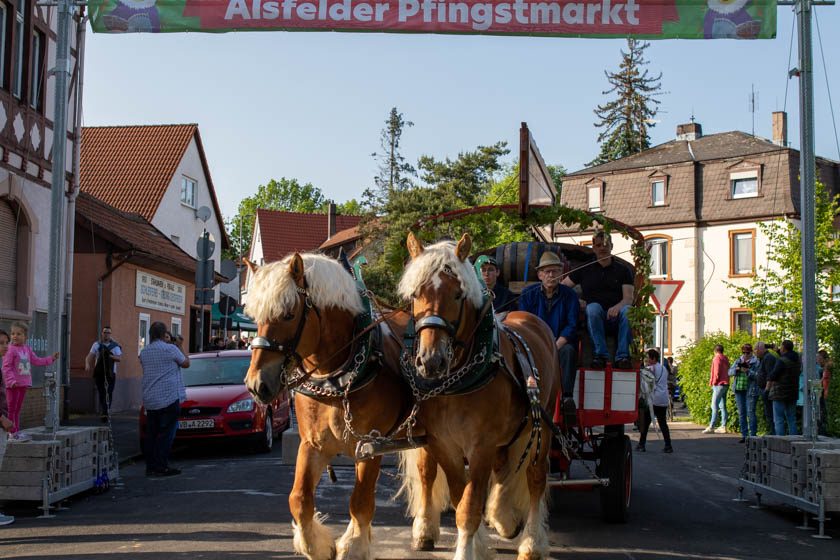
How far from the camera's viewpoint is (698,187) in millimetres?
44219

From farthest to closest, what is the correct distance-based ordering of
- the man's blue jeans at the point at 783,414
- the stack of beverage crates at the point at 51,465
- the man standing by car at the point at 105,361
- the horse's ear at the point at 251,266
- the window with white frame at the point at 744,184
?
the window with white frame at the point at 744,184 → the man standing by car at the point at 105,361 → the man's blue jeans at the point at 783,414 → the stack of beverage crates at the point at 51,465 → the horse's ear at the point at 251,266

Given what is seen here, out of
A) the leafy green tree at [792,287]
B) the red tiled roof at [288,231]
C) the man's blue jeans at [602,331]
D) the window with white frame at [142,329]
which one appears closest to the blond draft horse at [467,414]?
the man's blue jeans at [602,331]

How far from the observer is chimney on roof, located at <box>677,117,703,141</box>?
160ft

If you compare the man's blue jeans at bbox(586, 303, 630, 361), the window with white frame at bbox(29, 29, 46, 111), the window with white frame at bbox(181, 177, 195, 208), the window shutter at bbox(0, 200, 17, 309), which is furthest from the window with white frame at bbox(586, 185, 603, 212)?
the man's blue jeans at bbox(586, 303, 630, 361)

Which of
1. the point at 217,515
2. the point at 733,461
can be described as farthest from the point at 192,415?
the point at 733,461

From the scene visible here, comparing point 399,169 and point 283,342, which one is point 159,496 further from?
point 399,169

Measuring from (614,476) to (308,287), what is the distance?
143 inches

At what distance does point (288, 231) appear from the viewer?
72.8 meters

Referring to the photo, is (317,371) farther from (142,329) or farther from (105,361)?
(142,329)

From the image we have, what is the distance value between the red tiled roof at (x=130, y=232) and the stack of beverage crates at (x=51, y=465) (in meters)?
13.2

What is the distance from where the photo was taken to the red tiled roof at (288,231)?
70500 millimetres

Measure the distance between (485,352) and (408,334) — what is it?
770 mm

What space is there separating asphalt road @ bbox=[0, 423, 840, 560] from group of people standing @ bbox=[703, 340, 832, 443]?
4.40 meters

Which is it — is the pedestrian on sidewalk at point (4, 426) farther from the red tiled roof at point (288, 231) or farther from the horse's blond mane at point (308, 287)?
the red tiled roof at point (288, 231)
